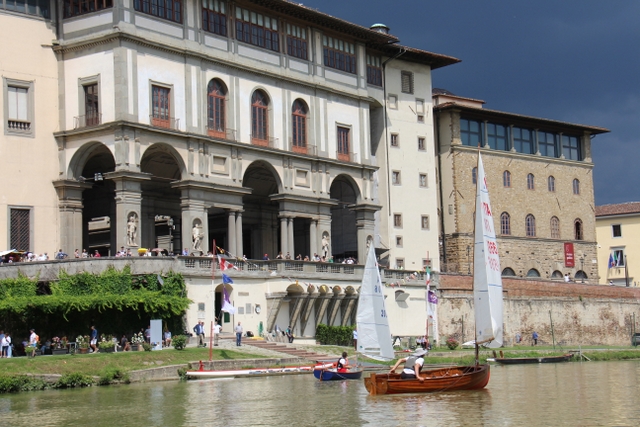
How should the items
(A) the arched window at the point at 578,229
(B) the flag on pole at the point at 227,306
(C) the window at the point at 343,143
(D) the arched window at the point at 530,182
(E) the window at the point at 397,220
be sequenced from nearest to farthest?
(B) the flag on pole at the point at 227,306 → (C) the window at the point at 343,143 → (E) the window at the point at 397,220 → (D) the arched window at the point at 530,182 → (A) the arched window at the point at 578,229

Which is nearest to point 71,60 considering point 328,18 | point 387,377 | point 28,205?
point 28,205

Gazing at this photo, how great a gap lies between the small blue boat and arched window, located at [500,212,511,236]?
133 ft

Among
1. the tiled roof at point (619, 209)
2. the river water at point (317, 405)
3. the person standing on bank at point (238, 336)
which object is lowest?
the river water at point (317, 405)

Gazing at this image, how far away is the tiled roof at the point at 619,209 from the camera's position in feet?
342

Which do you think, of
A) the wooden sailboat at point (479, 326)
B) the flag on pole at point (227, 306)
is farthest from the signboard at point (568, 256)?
the wooden sailboat at point (479, 326)

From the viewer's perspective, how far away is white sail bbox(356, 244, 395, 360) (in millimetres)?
47844

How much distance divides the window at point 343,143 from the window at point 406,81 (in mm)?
8851

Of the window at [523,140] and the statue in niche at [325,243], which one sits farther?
the window at [523,140]

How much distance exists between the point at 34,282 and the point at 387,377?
2177cm

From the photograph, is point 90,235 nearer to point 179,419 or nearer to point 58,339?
point 58,339

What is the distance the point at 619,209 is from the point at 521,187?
19282mm

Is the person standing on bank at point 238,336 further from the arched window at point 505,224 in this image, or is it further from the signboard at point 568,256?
the signboard at point 568,256

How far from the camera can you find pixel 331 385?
154ft

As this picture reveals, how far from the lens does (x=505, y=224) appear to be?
88.2 metres
